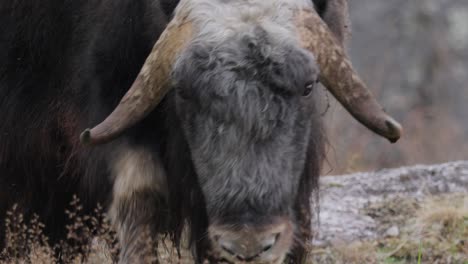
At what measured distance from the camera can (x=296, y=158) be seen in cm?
529

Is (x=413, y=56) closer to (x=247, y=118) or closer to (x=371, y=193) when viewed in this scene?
(x=371, y=193)

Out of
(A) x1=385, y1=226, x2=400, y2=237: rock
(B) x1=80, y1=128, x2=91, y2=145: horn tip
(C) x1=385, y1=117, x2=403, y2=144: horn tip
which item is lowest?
(A) x1=385, y1=226, x2=400, y2=237: rock

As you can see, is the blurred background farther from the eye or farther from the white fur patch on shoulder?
the eye

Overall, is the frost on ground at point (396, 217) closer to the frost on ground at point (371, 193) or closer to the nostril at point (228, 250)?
the frost on ground at point (371, 193)

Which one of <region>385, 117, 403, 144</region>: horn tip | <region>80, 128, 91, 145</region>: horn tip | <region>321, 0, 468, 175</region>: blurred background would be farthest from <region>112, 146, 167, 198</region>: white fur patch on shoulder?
<region>321, 0, 468, 175</region>: blurred background

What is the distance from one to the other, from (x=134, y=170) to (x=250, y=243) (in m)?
1.03

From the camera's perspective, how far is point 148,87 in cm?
Result: 550

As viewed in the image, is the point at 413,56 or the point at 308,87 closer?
the point at 308,87

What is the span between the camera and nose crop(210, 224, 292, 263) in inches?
194

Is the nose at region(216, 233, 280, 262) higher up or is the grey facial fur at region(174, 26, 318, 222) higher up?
the grey facial fur at region(174, 26, 318, 222)

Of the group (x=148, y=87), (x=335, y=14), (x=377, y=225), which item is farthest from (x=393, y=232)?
(x=148, y=87)

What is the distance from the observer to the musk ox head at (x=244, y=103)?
5043 millimetres

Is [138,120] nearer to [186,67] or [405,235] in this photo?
[186,67]

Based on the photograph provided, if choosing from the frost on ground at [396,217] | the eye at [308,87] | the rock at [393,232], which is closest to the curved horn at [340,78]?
the eye at [308,87]
